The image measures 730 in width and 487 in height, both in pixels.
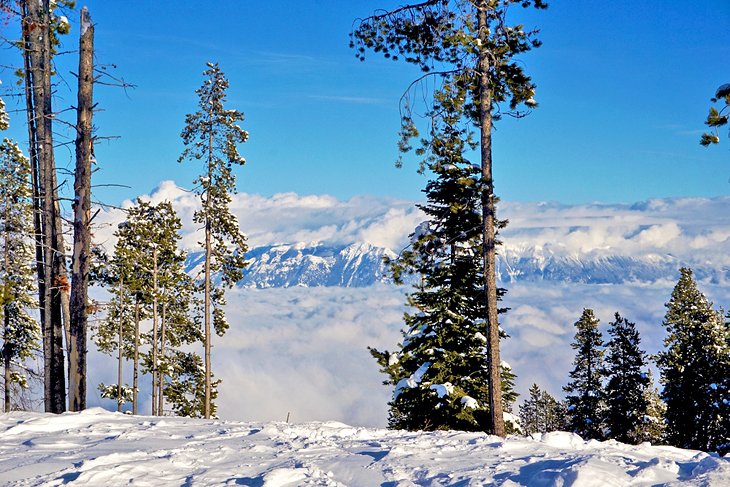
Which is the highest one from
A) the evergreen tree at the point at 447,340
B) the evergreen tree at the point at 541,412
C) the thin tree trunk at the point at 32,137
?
the thin tree trunk at the point at 32,137

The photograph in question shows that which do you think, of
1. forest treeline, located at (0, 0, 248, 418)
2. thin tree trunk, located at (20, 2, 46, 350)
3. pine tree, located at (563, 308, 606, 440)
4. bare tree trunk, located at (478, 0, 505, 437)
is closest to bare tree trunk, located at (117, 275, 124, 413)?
forest treeline, located at (0, 0, 248, 418)

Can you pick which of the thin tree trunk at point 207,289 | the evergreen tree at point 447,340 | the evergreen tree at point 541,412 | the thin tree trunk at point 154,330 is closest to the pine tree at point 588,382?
the evergreen tree at point 447,340

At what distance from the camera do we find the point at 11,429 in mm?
8469

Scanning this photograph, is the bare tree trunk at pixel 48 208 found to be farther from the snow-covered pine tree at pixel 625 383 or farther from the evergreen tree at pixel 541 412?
the evergreen tree at pixel 541 412

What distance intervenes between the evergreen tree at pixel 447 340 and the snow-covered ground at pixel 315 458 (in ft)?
28.8

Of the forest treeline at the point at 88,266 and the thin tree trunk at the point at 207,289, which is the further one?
the thin tree trunk at the point at 207,289

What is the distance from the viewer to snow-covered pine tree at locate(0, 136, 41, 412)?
2566cm

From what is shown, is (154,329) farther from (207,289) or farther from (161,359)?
(207,289)

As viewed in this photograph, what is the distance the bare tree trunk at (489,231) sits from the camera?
1324 cm

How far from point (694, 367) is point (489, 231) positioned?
22.6m

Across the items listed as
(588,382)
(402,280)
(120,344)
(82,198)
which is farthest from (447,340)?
(120,344)

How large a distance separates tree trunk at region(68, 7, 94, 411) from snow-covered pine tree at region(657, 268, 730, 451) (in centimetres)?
2757

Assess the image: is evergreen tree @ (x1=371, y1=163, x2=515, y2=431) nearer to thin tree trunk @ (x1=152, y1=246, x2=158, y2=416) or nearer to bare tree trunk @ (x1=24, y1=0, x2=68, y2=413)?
bare tree trunk @ (x1=24, y1=0, x2=68, y2=413)

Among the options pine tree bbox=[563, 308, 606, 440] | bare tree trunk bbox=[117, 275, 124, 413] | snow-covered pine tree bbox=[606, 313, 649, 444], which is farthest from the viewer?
pine tree bbox=[563, 308, 606, 440]
